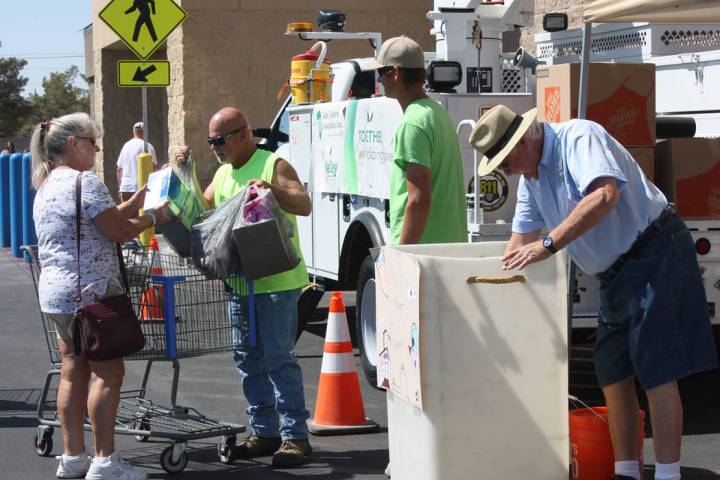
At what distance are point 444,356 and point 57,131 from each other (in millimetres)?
2488

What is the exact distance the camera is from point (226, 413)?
845 centimetres

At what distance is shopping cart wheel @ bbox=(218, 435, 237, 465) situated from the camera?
23.3 ft

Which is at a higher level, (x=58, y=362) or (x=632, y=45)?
(x=632, y=45)

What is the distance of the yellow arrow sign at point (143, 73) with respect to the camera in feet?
48.7

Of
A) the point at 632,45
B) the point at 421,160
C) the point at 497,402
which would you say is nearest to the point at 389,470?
the point at 497,402

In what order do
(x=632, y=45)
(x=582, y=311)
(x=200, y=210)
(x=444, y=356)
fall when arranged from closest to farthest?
(x=444, y=356) < (x=200, y=210) < (x=582, y=311) < (x=632, y=45)

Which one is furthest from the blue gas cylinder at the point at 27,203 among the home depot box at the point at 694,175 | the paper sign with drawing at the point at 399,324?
the paper sign with drawing at the point at 399,324

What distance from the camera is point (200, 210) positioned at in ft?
23.2

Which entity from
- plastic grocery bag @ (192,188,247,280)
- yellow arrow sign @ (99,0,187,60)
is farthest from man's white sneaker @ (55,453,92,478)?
yellow arrow sign @ (99,0,187,60)

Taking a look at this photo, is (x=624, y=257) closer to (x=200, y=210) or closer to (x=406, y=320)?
(x=406, y=320)

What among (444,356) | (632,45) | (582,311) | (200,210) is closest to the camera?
(444,356)

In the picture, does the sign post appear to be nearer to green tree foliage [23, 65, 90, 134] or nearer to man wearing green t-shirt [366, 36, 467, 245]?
man wearing green t-shirt [366, 36, 467, 245]

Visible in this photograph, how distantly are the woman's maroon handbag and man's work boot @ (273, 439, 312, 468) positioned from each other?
1.01 meters

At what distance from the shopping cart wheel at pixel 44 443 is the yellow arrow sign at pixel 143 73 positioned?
8.03 metres
